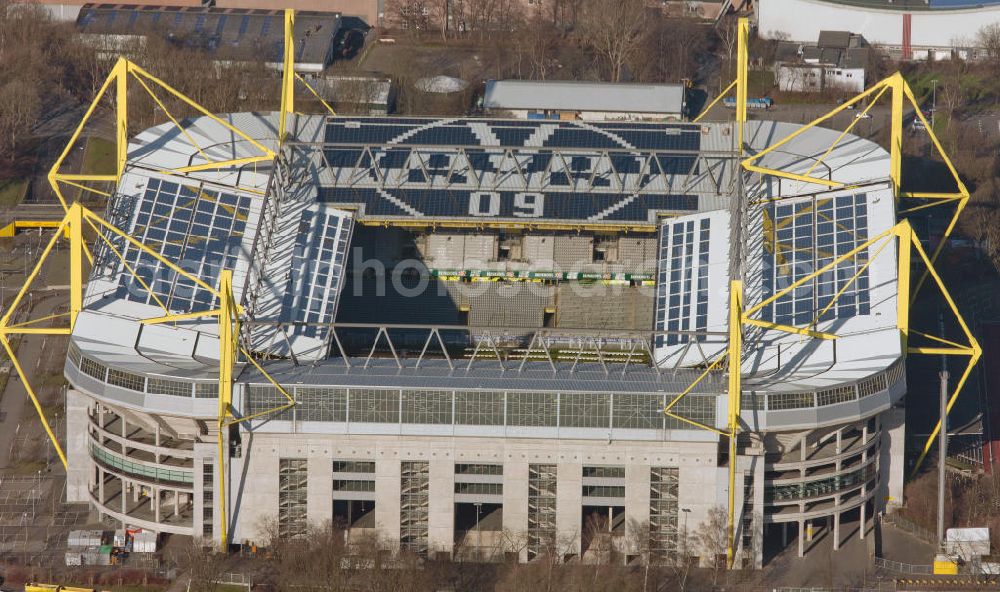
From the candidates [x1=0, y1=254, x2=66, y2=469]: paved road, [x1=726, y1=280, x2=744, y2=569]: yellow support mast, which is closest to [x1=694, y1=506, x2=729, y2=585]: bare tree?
[x1=726, y1=280, x2=744, y2=569]: yellow support mast

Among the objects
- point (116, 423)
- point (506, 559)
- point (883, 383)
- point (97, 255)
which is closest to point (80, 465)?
point (116, 423)

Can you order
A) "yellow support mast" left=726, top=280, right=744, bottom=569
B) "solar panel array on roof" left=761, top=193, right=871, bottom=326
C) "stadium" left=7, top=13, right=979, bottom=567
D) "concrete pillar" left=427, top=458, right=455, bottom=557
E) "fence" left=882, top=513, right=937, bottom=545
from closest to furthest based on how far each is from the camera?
"yellow support mast" left=726, top=280, right=744, bottom=569 < "stadium" left=7, top=13, right=979, bottom=567 < "concrete pillar" left=427, top=458, right=455, bottom=557 < "fence" left=882, top=513, right=937, bottom=545 < "solar panel array on roof" left=761, top=193, right=871, bottom=326

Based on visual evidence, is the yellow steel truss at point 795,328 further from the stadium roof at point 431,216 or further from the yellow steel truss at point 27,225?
the yellow steel truss at point 27,225

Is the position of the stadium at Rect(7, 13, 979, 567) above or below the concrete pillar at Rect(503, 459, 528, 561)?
above

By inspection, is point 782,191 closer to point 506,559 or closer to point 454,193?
point 454,193

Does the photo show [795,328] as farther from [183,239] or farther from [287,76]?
[287,76]

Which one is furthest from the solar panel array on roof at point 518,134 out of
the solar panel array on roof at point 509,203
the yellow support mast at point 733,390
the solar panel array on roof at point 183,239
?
the yellow support mast at point 733,390

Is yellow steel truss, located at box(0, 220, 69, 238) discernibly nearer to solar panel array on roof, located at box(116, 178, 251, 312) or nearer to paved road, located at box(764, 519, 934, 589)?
solar panel array on roof, located at box(116, 178, 251, 312)
